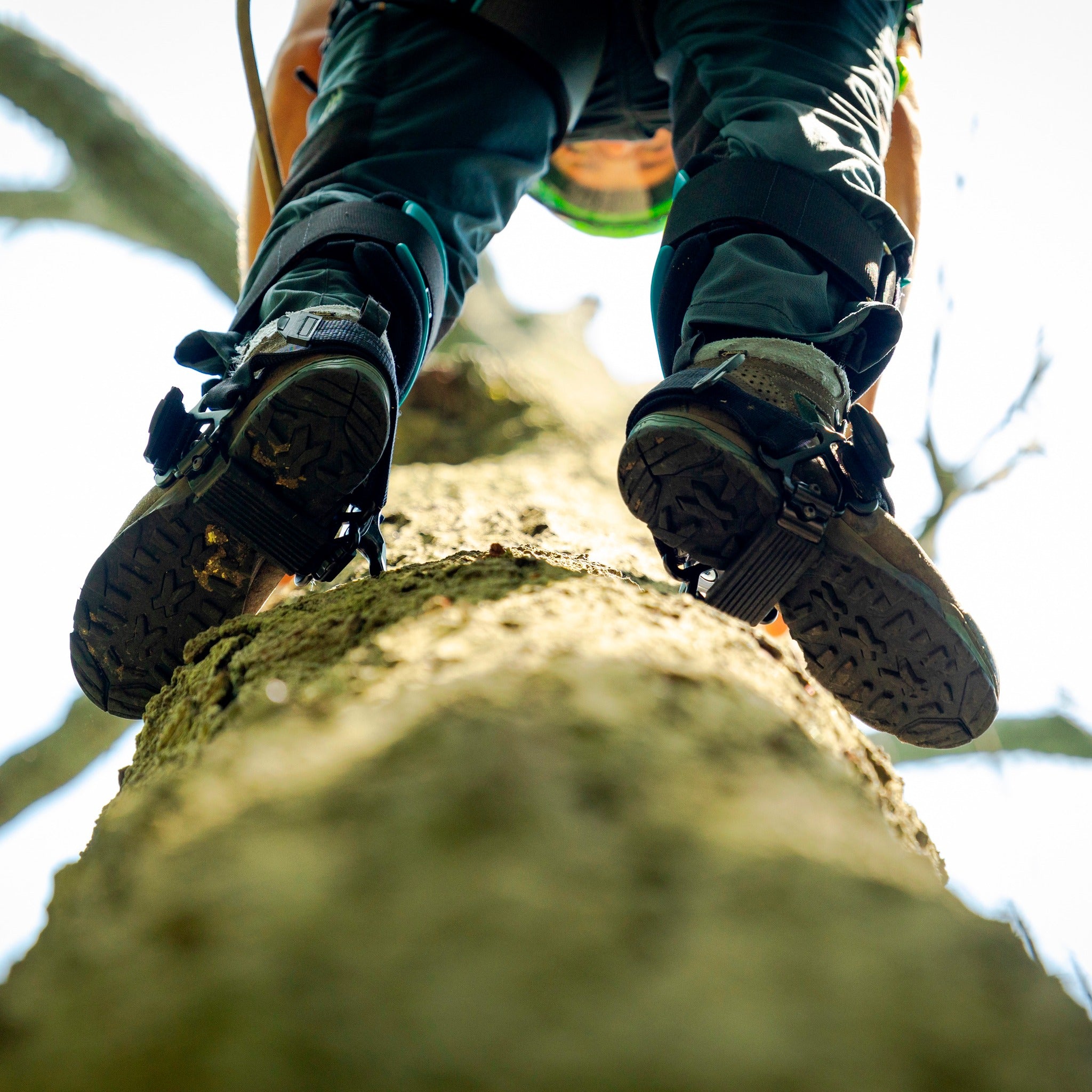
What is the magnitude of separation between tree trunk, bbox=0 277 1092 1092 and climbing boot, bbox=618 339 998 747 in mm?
259

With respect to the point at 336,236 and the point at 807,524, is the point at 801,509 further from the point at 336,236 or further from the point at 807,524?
the point at 336,236

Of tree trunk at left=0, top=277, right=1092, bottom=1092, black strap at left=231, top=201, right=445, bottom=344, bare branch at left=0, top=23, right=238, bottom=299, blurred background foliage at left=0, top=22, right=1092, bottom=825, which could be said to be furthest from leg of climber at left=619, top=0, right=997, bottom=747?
bare branch at left=0, top=23, right=238, bottom=299

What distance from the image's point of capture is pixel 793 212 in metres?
1.28

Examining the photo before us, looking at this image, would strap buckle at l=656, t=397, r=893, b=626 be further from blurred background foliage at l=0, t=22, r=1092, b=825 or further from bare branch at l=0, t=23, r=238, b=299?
Answer: bare branch at l=0, t=23, r=238, b=299

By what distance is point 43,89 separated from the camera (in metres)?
4.55

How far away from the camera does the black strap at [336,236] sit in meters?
1.35

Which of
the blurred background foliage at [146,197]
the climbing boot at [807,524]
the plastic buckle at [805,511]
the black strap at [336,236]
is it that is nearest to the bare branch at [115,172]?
the blurred background foliage at [146,197]

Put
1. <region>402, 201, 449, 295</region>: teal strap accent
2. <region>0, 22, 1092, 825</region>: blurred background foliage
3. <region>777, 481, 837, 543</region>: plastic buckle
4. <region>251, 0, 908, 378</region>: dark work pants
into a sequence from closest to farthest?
<region>777, 481, 837, 543</region>: plastic buckle → <region>251, 0, 908, 378</region>: dark work pants → <region>402, 201, 449, 295</region>: teal strap accent → <region>0, 22, 1092, 825</region>: blurred background foliage

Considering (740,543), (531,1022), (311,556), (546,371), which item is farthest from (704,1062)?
(546,371)

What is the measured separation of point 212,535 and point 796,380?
77 centimetres

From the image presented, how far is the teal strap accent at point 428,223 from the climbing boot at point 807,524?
0.49 metres

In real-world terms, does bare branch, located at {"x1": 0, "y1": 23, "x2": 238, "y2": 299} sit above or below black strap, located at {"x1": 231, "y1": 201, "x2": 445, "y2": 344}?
below

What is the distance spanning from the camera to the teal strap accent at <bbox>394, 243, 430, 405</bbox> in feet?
4.46

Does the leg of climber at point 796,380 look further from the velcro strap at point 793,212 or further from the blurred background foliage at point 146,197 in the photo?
the blurred background foliage at point 146,197
